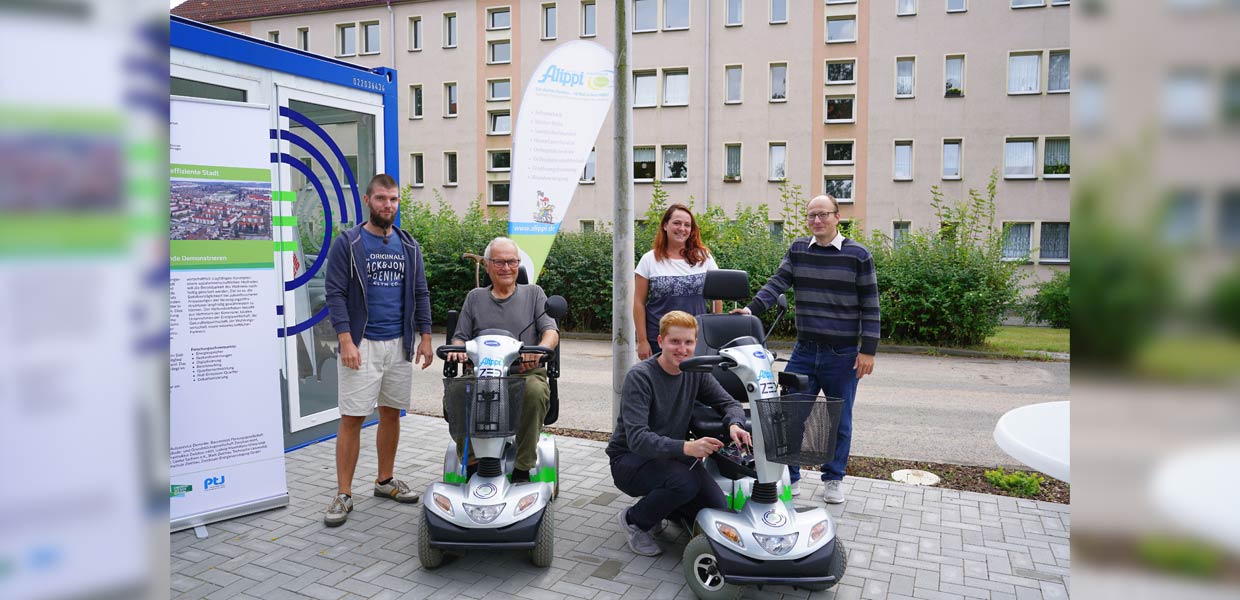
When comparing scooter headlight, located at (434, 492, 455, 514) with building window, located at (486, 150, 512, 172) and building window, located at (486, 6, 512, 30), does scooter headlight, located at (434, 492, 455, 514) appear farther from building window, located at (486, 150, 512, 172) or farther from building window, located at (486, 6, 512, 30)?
building window, located at (486, 6, 512, 30)

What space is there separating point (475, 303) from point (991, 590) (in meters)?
3.17

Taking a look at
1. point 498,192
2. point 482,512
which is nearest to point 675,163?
point 498,192

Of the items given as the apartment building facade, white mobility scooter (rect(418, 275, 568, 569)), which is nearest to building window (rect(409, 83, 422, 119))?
the apartment building facade

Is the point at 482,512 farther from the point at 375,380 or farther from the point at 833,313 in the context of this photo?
the point at 833,313

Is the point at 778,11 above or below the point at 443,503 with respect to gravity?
above

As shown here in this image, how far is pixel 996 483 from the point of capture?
5.88 metres

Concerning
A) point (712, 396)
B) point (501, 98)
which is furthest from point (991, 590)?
point (501, 98)

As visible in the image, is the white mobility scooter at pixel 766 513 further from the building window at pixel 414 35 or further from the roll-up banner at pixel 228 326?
the building window at pixel 414 35

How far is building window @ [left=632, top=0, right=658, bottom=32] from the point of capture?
105 feet

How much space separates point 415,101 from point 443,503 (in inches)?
1333

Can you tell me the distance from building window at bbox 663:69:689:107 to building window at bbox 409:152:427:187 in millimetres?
11131

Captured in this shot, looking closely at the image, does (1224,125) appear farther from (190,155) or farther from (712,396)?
(190,155)

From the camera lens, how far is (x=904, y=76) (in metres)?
29.8

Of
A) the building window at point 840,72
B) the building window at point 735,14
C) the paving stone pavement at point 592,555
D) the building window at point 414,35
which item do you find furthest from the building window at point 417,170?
the paving stone pavement at point 592,555
